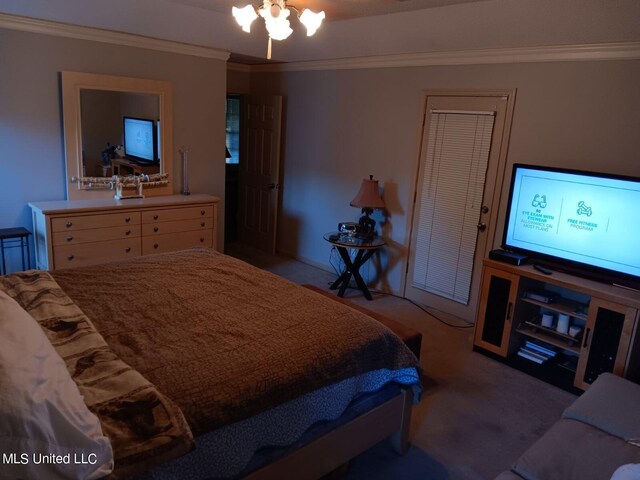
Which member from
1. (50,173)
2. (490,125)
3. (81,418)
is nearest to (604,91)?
(490,125)

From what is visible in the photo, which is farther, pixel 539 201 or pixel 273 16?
pixel 539 201

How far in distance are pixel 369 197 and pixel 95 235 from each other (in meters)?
2.40

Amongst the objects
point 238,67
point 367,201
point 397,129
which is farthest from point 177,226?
point 238,67

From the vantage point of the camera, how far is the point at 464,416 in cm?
283

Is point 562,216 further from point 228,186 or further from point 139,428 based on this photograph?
point 228,186

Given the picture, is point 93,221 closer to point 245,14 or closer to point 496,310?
point 245,14

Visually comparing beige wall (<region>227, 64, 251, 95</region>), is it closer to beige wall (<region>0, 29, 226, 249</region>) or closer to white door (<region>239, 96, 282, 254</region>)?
white door (<region>239, 96, 282, 254</region>)

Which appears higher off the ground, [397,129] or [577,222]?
[397,129]

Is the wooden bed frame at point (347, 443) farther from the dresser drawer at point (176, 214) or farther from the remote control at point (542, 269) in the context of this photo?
the dresser drawer at point (176, 214)

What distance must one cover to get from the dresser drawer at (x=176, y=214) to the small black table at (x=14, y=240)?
913mm

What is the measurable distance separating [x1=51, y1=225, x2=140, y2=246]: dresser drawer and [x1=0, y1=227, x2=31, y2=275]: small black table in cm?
27

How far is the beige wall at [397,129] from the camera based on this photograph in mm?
3287

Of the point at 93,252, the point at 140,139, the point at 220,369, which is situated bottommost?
the point at 93,252

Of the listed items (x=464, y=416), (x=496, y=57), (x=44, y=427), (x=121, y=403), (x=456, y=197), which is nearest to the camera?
(x=44, y=427)
